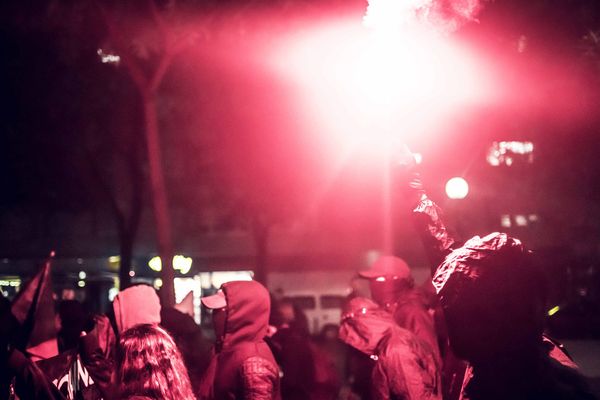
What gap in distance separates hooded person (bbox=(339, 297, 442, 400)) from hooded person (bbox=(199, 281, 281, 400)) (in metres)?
0.67

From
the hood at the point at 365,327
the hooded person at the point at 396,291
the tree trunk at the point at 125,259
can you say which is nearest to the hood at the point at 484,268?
the hood at the point at 365,327

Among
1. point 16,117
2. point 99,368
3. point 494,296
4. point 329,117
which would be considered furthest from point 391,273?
point 329,117

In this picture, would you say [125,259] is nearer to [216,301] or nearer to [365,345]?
[216,301]

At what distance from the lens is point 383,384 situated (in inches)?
201

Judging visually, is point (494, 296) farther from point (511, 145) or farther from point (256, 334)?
point (511, 145)

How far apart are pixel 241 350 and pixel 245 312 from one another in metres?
0.38

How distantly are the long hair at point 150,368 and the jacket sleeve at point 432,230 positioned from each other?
1.72 metres

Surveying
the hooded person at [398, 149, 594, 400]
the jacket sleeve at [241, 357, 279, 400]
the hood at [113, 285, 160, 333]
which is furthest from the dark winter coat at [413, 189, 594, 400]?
the hood at [113, 285, 160, 333]

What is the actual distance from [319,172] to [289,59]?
772cm

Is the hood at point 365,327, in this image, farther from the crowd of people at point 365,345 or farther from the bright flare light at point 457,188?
the bright flare light at point 457,188

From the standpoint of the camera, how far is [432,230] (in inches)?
120

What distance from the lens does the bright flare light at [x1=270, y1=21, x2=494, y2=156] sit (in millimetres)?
3316

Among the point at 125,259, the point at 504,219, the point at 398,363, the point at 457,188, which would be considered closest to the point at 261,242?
the point at 125,259

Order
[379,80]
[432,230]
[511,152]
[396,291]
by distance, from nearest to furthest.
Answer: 1. [432,230]
2. [379,80]
3. [396,291]
4. [511,152]
